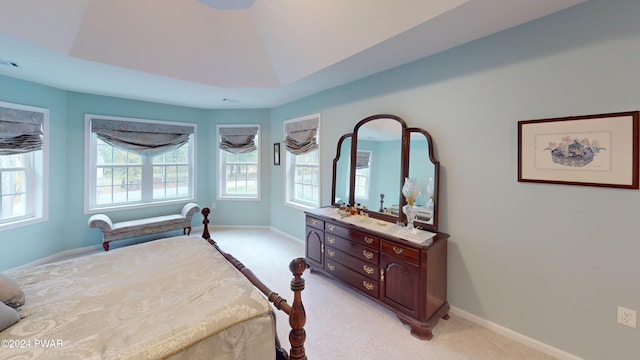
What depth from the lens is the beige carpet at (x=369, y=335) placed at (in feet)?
6.32

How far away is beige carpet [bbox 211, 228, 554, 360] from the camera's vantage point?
75.8 inches

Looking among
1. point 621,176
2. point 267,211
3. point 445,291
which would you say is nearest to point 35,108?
point 267,211

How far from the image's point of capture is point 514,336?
2078 mm

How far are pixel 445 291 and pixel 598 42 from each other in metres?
2.23

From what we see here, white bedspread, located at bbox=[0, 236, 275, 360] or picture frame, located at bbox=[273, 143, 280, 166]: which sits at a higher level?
picture frame, located at bbox=[273, 143, 280, 166]

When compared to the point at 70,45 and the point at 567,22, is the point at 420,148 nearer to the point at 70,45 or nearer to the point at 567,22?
the point at 567,22

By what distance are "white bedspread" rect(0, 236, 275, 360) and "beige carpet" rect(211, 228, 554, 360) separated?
35.1 inches

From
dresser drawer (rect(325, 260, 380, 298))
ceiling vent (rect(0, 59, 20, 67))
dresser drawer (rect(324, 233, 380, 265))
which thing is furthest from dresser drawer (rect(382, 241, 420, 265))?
ceiling vent (rect(0, 59, 20, 67))

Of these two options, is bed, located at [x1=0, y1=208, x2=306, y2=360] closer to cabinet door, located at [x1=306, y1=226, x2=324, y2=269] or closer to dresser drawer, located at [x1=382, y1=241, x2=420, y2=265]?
dresser drawer, located at [x1=382, y1=241, x2=420, y2=265]

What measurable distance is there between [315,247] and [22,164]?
4087mm

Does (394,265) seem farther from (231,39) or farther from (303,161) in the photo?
(231,39)

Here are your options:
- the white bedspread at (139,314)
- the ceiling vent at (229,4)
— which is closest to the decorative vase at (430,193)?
the white bedspread at (139,314)

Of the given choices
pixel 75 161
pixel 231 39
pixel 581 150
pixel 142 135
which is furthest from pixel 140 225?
pixel 581 150

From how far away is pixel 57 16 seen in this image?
2295 mm
